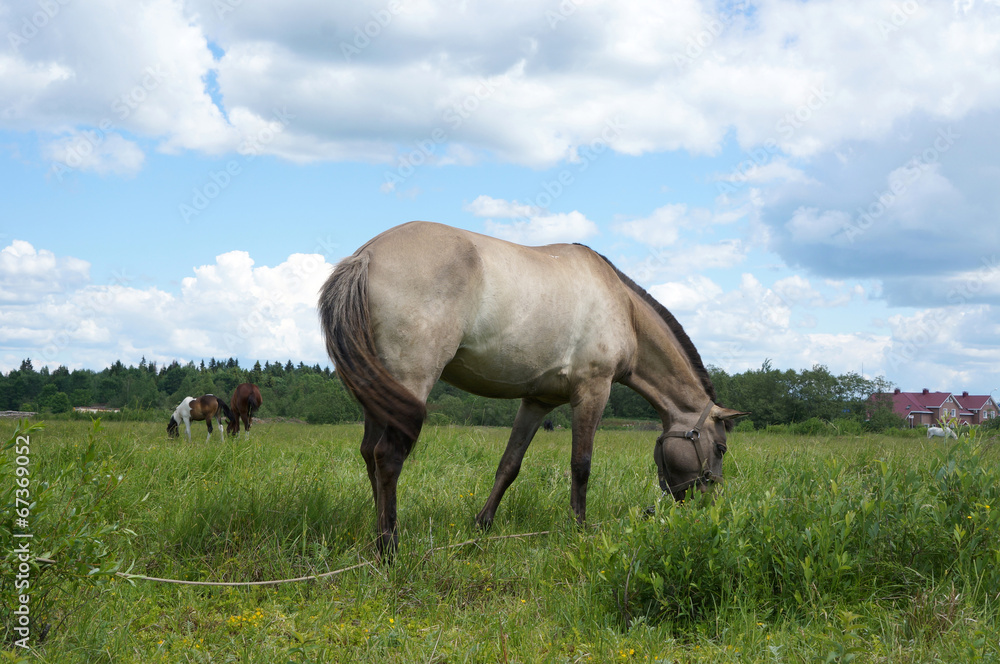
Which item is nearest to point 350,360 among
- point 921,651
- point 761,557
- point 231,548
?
point 231,548

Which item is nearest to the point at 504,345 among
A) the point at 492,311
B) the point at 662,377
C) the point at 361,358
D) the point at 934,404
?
the point at 492,311

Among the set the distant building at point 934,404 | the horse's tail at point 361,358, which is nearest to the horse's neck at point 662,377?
the horse's tail at point 361,358

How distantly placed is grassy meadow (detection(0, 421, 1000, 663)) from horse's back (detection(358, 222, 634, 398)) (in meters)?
1.19

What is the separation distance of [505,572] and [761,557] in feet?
4.95

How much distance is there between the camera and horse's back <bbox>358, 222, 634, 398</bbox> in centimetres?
419

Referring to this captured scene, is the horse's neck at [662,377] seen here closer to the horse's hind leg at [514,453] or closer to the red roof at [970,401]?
the horse's hind leg at [514,453]

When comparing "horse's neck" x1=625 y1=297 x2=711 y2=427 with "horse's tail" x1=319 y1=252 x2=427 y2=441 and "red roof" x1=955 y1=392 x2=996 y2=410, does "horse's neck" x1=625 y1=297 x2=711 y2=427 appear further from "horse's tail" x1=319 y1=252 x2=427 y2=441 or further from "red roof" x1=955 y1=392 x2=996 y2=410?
"red roof" x1=955 y1=392 x2=996 y2=410

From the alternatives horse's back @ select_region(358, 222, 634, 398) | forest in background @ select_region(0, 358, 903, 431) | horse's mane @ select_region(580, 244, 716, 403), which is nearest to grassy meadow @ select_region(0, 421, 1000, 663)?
horse's back @ select_region(358, 222, 634, 398)

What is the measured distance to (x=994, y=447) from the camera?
229 inches

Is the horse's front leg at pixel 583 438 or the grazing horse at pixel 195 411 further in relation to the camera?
the grazing horse at pixel 195 411

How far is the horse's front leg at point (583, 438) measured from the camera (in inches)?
205

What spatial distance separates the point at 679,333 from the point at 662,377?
1.61 ft

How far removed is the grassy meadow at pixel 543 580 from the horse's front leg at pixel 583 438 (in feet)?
1.70

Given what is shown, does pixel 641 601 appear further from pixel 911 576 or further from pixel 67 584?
pixel 67 584
